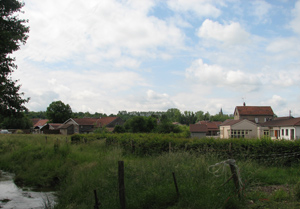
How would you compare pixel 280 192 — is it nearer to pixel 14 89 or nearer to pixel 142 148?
pixel 142 148

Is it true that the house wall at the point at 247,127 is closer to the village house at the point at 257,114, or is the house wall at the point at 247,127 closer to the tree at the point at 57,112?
the village house at the point at 257,114

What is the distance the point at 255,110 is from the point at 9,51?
6368cm

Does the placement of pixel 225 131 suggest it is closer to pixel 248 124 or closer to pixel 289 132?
pixel 248 124

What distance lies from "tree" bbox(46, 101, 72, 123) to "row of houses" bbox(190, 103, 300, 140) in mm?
51822

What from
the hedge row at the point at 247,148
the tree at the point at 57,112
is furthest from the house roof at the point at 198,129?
the tree at the point at 57,112

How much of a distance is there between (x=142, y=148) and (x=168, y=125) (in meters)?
43.5

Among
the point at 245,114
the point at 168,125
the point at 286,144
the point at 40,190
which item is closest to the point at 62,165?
the point at 40,190

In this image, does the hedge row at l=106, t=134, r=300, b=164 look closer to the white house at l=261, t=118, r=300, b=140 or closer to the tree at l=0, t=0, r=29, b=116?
the tree at l=0, t=0, r=29, b=116

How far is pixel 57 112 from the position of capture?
9256 centimetres

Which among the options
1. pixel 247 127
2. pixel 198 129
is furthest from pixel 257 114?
pixel 198 129

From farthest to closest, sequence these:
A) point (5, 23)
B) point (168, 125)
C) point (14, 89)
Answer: point (168, 125), point (14, 89), point (5, 23)

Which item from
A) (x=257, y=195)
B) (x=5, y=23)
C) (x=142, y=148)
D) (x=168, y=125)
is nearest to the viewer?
(x=257, y=195)

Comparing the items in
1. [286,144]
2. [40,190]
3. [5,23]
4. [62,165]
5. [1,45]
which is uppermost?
[5,23]

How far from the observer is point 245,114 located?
64875 mm
